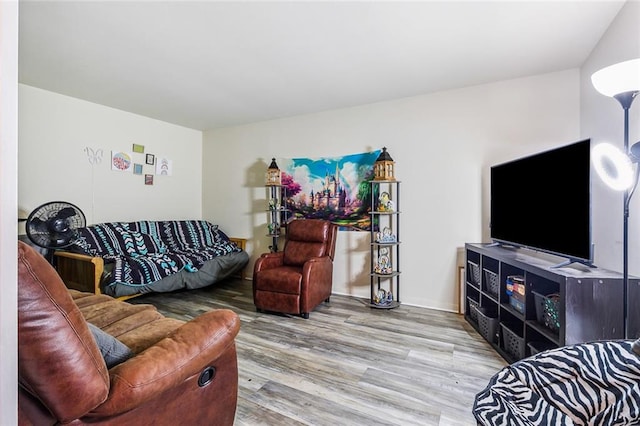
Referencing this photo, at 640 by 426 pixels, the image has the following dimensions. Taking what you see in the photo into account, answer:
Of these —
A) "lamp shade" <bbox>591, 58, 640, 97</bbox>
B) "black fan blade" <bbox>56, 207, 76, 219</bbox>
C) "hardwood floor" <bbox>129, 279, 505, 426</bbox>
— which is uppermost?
"lamp shade" <bbox>591, 58, 640, 97</bbox>

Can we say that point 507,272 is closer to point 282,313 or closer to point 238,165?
point 282,313

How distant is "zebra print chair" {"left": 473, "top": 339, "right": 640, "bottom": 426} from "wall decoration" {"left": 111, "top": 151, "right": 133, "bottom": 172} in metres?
4.23

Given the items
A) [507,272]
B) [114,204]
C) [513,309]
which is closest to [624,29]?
[507,272]

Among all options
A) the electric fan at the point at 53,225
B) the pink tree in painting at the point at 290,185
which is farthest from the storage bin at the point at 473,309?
the electric fan at the point at 53,225

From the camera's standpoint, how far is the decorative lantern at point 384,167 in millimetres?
A: 3217

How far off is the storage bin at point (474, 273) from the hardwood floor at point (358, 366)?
40 centimetres

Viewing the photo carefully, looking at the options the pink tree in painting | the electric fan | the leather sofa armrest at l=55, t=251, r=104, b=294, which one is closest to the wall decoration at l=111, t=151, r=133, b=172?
the electric fan

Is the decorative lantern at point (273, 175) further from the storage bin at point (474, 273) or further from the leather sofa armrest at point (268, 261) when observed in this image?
the storage bin at point (474, 273)

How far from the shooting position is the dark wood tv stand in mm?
1583

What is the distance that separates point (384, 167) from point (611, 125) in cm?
175

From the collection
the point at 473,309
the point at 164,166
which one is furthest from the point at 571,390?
the point at 164,166

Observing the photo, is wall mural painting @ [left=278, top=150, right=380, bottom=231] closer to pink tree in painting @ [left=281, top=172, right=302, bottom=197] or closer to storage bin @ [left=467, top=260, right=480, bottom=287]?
pink tree in painting @ [left=281, top=172, right=302, bottom=197]

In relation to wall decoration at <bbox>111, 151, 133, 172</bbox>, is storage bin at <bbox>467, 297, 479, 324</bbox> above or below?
below

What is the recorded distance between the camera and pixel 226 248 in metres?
4.04
